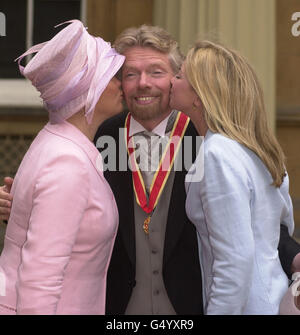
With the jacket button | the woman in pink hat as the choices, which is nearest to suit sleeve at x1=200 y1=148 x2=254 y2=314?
the woman in pink hat

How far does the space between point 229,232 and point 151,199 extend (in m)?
0.68

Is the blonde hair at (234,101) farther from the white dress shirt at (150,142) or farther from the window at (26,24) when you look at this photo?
the window at (26,24)

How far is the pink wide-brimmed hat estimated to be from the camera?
2.46 meters

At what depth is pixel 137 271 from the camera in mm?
3012

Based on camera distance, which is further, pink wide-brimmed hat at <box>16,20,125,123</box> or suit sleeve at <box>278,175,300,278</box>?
suit sleeve at <box>278,175,300,278</box>

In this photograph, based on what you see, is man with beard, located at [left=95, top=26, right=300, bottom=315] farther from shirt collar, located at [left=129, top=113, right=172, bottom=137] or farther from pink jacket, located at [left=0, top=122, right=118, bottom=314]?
pink jacket, located at [left=0, top=122, right=118, bottom=314]

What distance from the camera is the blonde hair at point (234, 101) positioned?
2.52m

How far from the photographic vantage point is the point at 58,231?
2.25 m

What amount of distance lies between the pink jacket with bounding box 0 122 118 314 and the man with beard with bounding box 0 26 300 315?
0.27m

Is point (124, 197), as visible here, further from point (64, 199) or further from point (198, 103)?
point (64, 199)

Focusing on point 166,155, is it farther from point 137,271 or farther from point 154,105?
point 137,271

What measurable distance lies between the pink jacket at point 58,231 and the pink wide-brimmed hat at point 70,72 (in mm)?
88
